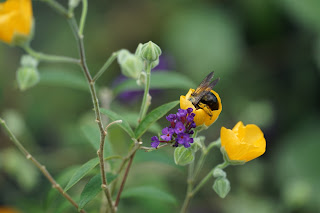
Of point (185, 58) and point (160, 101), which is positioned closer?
point (160, 101)

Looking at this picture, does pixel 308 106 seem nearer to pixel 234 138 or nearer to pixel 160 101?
pixel 160 101

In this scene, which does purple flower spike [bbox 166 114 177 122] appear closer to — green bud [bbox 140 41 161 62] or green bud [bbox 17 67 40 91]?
green bud [bbox 140 41 161 62]

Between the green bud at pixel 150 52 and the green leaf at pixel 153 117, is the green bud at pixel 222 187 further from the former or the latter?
the green bud at pixel 150 52

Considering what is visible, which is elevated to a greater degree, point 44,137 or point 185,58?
point 185,58

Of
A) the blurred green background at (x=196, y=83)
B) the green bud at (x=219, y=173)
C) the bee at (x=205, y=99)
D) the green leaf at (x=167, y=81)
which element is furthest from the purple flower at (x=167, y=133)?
the blurred green background at (x=196, y=83)

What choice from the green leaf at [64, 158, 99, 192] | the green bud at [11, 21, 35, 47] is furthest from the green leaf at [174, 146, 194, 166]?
the green bud at [11, 21, 35, 47]

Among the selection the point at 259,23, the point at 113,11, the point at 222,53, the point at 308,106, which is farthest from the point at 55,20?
the point at 308,106
